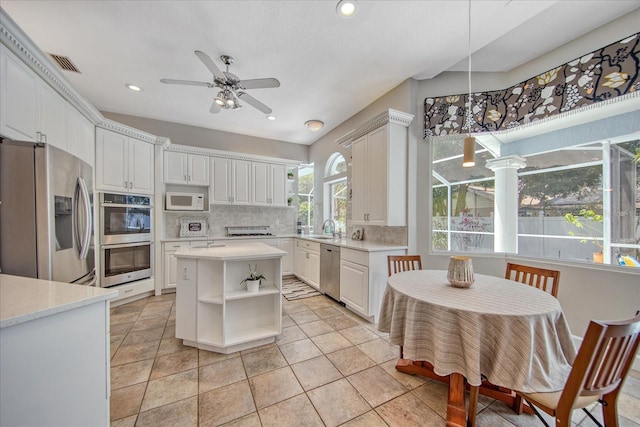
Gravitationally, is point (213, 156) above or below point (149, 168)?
above

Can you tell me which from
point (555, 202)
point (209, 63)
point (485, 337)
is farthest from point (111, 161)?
point (555, 202)

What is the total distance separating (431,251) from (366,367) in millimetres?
1685

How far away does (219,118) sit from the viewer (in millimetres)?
4195

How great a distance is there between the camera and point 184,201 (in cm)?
414

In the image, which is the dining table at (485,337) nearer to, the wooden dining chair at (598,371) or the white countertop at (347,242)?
the wooden dining chair at (598,371)

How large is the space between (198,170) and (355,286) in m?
3.38

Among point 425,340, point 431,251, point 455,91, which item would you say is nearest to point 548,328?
point 425,340

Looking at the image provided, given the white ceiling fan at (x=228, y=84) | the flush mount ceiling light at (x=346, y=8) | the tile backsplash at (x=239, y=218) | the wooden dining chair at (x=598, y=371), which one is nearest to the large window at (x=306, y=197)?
the tile backsplash at (x=239, y=218)

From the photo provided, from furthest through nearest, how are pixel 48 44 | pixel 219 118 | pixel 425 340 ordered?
pixel 219 118, pixel 48 44, pixel 425 340

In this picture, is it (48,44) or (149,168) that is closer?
(48,44)

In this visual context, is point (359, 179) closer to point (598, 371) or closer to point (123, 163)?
point (598, 371)

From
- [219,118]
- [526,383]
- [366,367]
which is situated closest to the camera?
[526,383]

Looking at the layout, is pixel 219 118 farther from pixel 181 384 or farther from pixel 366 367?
pixel 366 367

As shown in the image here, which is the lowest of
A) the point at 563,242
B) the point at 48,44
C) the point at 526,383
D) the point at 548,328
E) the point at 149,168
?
the point at 526,383
